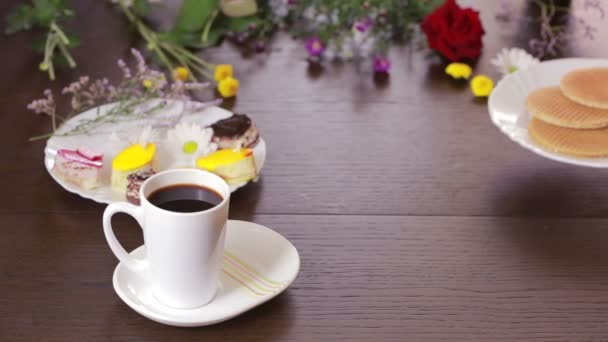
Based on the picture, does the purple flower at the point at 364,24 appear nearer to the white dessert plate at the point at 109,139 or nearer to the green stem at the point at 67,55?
the white dessert plate at the point at 109,139

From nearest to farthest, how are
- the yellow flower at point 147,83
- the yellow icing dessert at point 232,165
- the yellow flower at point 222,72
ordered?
the yellow icing dessert at point 232,165, the yellow flower at point 147,83, the yellow flower at point 222,72

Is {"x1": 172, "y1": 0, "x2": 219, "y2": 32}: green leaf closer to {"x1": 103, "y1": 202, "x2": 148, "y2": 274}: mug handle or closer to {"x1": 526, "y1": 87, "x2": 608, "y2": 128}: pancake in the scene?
{"x1": 526, "y1": 87, "x2": 608, "y2": 128}: pancake

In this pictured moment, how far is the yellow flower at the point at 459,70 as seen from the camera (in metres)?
1.58

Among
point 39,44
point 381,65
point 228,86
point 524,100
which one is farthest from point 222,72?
point 524,100

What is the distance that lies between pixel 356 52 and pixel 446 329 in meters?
0.90

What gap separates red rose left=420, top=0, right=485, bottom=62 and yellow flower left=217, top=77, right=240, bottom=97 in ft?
1.43

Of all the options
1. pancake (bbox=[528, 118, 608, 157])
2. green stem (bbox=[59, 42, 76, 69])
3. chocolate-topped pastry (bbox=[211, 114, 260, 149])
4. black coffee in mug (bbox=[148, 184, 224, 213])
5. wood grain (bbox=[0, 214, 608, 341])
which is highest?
black coffee in mug (bbox=[148, 184, 224, 213])

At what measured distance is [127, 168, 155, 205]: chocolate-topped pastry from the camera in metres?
1.09

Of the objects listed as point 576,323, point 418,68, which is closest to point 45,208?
point 576,323

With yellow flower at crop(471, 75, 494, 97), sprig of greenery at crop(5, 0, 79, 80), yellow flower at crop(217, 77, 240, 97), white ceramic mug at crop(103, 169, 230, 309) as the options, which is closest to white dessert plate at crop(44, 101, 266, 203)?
yellow flower at crop(217, 77, 240, 97)

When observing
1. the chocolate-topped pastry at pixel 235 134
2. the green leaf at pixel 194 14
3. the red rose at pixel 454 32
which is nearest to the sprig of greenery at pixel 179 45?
the green leaf at pixel 194 14

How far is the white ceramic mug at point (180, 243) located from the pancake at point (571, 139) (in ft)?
1.73

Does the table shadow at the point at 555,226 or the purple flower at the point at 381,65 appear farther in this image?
the purple flower at the point at 381,65

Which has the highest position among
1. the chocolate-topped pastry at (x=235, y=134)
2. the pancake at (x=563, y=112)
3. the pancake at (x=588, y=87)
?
the pancake at (x=588, y=87)
